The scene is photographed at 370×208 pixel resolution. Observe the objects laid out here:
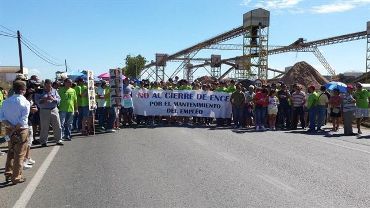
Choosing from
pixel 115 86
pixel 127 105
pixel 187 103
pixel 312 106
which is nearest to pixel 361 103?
pixel 312 106

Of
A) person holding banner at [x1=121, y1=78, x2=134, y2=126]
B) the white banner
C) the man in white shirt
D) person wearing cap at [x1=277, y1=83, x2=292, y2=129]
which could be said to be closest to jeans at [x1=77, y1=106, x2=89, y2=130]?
person holding banner at [x1=121, y1=78, x2=134, y2=126]

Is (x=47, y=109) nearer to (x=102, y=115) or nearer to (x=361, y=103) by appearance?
(x=102, y=115)

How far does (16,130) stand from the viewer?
7.95 meters

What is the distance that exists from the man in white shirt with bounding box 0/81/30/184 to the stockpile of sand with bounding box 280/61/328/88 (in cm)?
4122

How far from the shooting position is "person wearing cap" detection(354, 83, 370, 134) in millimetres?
16938

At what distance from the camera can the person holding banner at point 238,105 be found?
18281 mm

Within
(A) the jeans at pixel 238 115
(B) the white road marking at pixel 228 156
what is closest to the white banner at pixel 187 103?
(A) the jeans at pixel 238 115

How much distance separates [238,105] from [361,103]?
179 inches

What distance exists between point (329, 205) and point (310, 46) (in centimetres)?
6193

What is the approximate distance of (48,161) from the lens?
10.1 metres

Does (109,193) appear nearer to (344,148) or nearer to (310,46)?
(344,148)

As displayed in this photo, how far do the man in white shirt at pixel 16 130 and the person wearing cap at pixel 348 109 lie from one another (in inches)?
467

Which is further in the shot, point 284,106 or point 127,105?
point 284,106

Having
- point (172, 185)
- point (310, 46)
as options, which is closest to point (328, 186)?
point (172, 185)
